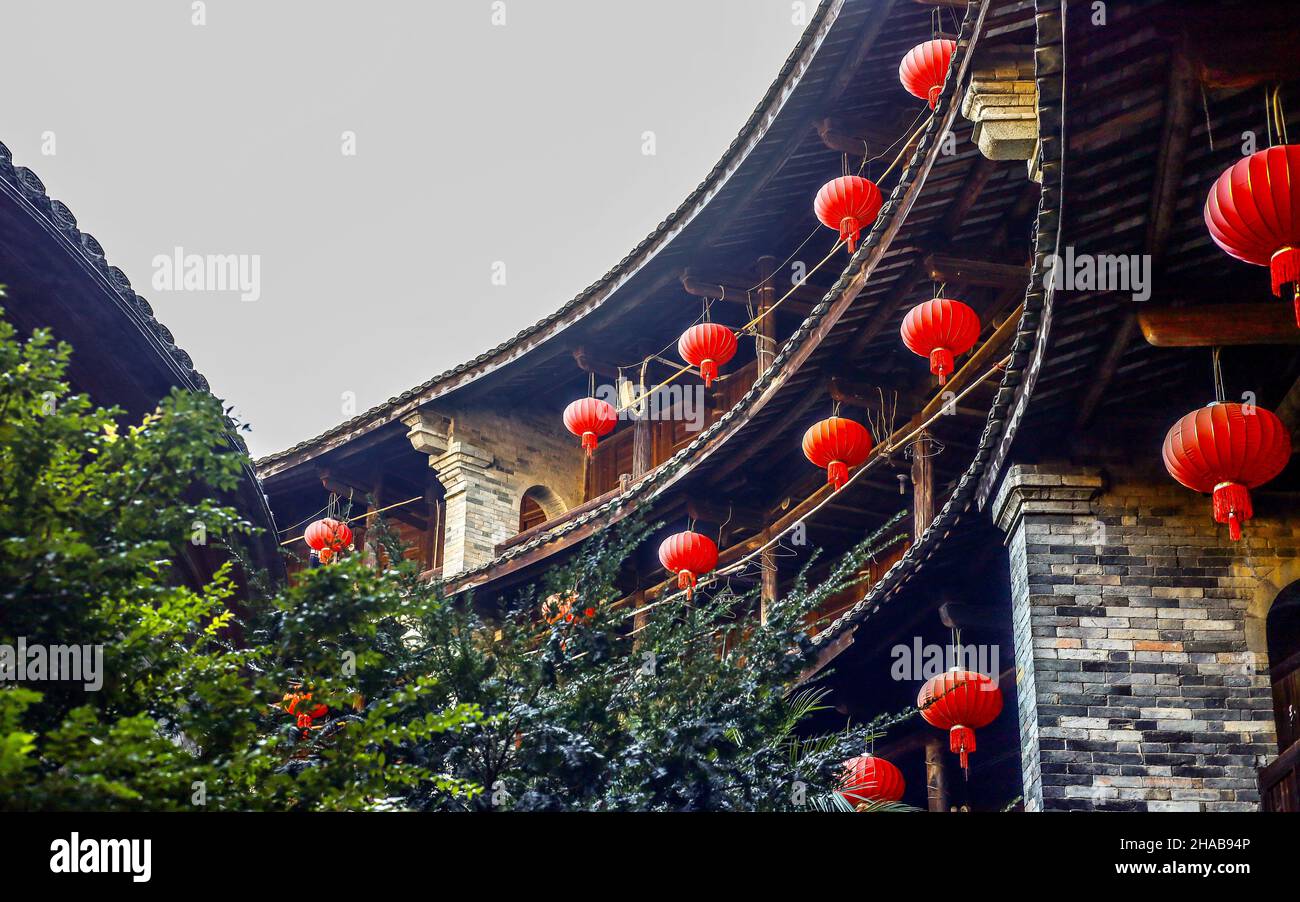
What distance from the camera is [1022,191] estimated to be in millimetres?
9828

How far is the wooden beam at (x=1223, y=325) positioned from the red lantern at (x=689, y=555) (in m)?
5.26

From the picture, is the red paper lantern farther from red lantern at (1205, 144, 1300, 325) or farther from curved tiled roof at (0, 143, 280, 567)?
red lantern at (1205, 144, 1300, 325)

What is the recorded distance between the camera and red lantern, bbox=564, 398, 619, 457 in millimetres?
14555

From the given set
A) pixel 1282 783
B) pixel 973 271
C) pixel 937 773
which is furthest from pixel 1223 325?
pixel 937 773

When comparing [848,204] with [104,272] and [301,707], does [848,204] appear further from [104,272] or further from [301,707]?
[301,707]

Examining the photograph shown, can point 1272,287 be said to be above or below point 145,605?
above

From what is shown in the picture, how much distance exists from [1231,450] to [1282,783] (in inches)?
55.8

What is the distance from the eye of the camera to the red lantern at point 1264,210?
5684 mm

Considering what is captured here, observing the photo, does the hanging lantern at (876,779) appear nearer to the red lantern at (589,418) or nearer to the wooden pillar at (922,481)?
the wooden pillar at (922,481)

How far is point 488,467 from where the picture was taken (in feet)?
55.3

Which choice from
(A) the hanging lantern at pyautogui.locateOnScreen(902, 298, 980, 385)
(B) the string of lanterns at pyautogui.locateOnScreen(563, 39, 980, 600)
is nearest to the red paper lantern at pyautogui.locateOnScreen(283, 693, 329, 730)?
(B) the string of lanterns at pyautogui.locateOnScreen(563, 39, 980, 600)

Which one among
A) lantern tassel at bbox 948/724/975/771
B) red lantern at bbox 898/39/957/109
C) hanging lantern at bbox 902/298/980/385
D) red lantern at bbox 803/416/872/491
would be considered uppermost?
red lantern at bbox 898/39/957/109

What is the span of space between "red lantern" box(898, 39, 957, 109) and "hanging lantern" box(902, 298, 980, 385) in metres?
1.55
